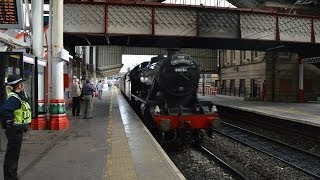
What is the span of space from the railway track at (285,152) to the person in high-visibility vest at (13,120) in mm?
6978

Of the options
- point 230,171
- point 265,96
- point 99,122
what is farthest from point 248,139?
point 265,96

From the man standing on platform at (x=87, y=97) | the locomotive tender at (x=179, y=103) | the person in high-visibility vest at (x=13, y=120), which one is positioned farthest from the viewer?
the man standing on platform at (x=87, y=97)

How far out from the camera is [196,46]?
28.2m

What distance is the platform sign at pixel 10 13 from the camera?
1115cm

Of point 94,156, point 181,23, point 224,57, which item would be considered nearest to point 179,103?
point 94,156

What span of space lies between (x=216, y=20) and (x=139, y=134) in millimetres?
11805

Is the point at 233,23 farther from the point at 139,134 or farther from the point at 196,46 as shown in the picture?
the point at 139,134

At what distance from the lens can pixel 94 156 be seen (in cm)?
949

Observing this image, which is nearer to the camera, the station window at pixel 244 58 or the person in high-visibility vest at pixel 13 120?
the person in high-visibility vest at pixel 13 120

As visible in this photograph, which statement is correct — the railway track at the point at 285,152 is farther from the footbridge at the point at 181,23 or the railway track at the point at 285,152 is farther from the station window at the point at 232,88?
the station window at the point at 232,88

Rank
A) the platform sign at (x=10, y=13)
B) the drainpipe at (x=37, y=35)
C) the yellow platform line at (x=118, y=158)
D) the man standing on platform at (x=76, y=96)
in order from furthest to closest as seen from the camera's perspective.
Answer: the man standing on platform at (x=76, y=96) < the drainpipe at (x=37, y=35) < the platform sign at (x=10, y=13) < the yellow platform line at (x=118, y=158)

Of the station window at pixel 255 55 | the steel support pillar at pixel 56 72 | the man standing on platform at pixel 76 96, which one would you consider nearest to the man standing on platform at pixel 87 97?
the man standing on platform at pixel 76 96

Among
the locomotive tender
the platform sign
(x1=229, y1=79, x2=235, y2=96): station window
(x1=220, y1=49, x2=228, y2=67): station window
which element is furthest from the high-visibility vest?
(x1=220, y1=49, x2=228, y2=67): station window

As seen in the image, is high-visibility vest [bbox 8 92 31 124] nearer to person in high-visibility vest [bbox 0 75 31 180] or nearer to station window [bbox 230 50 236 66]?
person in high-visibility vest [bbox 0 75 31 180]
